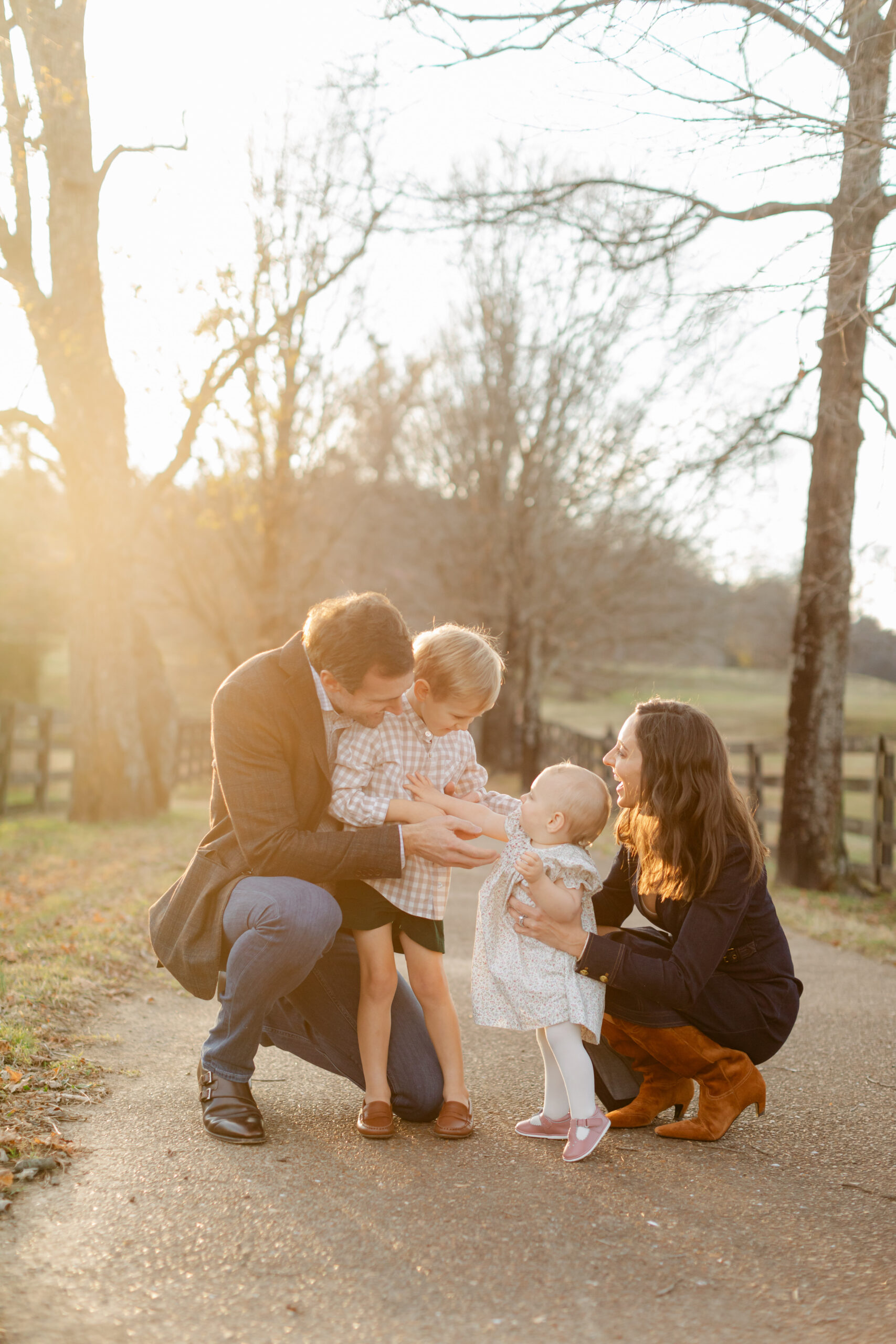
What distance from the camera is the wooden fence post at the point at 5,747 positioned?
14805 mm

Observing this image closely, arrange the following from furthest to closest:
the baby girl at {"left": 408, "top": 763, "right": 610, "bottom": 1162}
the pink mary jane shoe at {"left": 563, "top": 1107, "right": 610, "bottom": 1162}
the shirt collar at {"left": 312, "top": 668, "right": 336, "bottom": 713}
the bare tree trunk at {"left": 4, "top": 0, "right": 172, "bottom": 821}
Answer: the bare tree trunk at {"left": 4, "top": 0, "right": 172, "bottom": 821} → the shirt collar at {"left": 312, "top": 668, "right": 336, "bottom": 713} → the baby girl at {"left": 408, "top": 763, "right": 610, "bottom": 1162} → the pink mary jane shoe at {"left": 563, "top": 1107, "right": 610, "bottom": 1162}

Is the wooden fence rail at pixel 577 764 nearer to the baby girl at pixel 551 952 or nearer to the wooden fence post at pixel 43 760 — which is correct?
the wooden fence post at pixel 43 760

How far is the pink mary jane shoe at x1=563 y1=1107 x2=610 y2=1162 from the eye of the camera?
10.2 feet

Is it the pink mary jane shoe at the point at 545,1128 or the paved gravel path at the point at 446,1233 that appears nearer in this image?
the paved gravel path at the point at 446,1233

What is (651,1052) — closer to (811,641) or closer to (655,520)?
(811,641)

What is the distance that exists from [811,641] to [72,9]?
28.5 ft

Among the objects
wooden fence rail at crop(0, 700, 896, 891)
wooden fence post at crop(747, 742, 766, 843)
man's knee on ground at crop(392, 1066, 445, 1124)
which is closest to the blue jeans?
man's knee on ground at crop(392, 1066, 445, 1124)

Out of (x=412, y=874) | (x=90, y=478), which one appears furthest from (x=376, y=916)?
(x=90, y=478)

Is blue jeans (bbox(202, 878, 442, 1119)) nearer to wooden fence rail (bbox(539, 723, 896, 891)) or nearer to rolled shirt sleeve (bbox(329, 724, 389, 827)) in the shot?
rolled shirt sleeve (bbox(329, 724, 389, 827))

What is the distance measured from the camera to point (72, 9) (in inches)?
380

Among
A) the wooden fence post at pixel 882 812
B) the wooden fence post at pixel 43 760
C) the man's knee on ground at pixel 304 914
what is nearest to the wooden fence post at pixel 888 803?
the wooden fence post at pixel 882 812

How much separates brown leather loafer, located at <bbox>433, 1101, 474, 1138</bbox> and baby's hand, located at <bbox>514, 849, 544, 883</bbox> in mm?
743

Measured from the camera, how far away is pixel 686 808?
3330 mm

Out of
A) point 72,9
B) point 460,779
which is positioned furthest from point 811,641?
point 72,9
